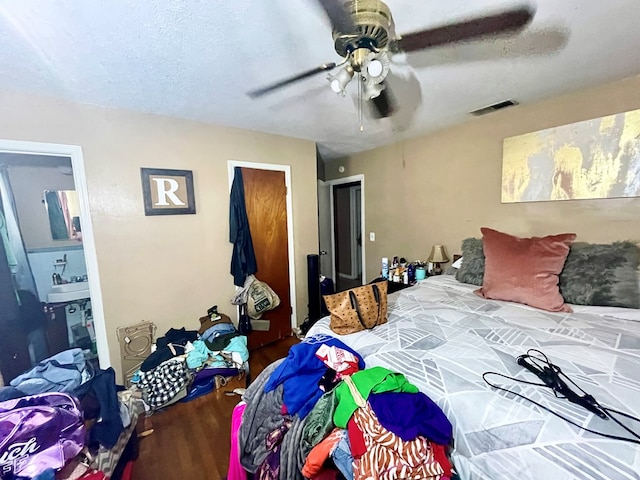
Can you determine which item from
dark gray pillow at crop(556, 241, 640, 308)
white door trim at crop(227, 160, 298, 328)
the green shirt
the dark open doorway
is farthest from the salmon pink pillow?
the dark open doorway

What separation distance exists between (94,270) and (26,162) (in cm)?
158

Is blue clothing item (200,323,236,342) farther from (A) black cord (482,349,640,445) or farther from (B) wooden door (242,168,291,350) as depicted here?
(A) black cord (482,349,640,445)

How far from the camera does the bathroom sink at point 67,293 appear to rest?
8.21 feet

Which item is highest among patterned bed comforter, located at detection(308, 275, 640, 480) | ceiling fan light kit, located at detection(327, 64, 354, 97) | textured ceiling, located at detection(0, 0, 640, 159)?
textured ceiling, located at detection(0, 0, 640, 159)

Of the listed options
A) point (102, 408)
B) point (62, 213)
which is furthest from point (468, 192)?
point (62, 213)

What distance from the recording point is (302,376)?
1.19 metres

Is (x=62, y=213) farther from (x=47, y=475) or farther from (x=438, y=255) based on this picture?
(x=438, y=255)

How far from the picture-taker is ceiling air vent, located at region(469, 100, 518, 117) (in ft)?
7.05

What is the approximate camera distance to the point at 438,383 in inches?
39.8

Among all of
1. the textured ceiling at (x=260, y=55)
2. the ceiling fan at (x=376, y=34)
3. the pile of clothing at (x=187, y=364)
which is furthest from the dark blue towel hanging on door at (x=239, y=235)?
the ceiling fan at (x=376, y=34)

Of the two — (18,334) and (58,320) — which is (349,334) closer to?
(18,334)

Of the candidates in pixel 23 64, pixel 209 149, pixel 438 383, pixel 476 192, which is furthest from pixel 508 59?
pixel 23 64

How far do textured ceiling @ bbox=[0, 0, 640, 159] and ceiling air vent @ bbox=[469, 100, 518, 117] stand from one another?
0.32 feet

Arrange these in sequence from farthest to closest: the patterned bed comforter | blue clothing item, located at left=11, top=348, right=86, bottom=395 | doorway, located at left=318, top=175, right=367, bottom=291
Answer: doorway, located at left=318, top=175, right=367, bottom=291
blue clothing item, located at left=11, top=348, right=86, bottom=395
the patterned bed comforter
